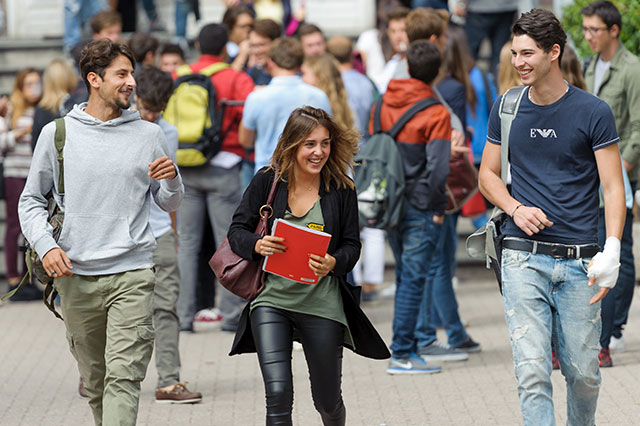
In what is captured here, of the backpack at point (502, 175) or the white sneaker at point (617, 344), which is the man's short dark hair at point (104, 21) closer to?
the white sneaker at point (617, 344)

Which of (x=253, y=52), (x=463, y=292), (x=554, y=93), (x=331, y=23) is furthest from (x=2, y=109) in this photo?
(x=554, y=93)

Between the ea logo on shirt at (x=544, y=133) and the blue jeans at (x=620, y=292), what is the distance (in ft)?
7.85

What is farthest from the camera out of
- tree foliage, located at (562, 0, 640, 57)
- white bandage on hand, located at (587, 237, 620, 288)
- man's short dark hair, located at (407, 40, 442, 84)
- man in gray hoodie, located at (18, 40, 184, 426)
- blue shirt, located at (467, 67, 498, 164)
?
blue shirt, located at (467, 67, 498, 164)

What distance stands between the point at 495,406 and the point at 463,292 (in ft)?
12.6

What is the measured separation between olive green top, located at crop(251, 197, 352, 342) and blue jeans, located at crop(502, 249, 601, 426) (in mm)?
752

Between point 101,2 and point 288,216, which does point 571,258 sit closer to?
point 288,216

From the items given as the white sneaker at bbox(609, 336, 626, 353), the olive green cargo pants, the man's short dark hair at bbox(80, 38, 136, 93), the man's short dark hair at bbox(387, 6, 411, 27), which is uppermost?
the man's short dark hair at bbox(80, 38, 136, 93)

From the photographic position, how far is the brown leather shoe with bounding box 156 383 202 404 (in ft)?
22.5

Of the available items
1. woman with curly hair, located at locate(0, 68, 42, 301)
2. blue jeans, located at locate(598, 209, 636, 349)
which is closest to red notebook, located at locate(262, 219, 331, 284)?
blue jeans, located at locate(598, 209, 636, 349)

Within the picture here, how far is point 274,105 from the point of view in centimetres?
833

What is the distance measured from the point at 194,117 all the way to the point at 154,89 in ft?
5.53

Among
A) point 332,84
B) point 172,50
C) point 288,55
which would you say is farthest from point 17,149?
point 288,55

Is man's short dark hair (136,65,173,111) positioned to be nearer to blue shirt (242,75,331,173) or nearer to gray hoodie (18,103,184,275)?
blue shirt (242,75,331,173)

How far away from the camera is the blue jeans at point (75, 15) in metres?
13.4
